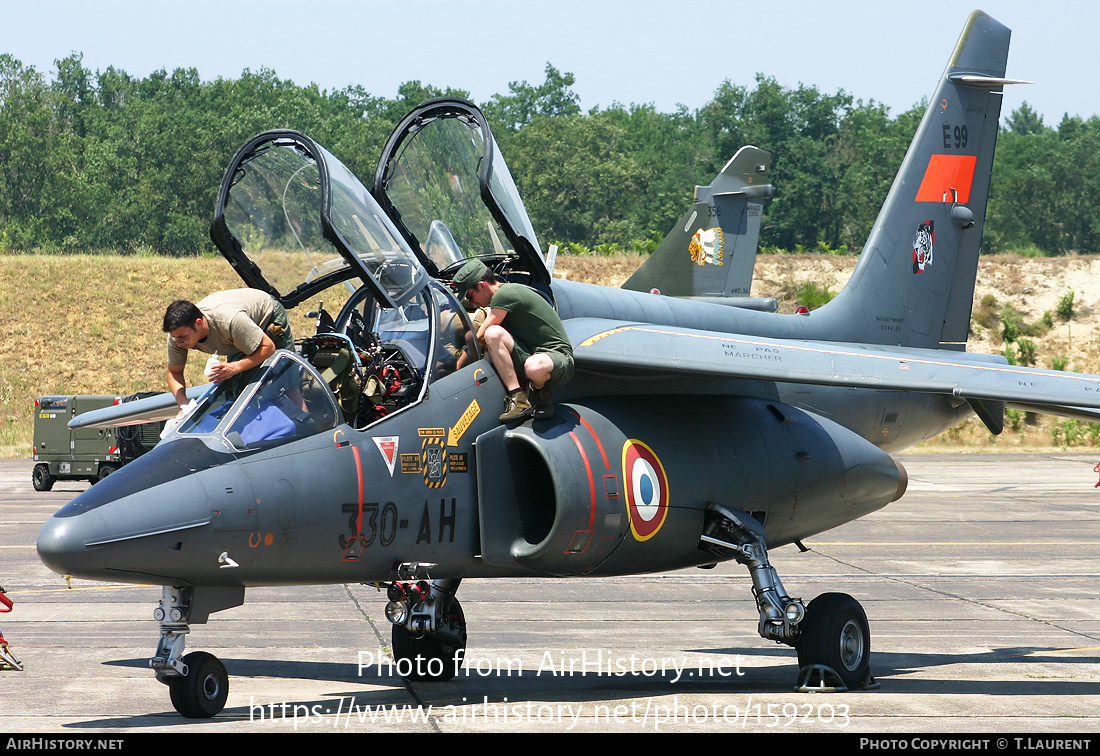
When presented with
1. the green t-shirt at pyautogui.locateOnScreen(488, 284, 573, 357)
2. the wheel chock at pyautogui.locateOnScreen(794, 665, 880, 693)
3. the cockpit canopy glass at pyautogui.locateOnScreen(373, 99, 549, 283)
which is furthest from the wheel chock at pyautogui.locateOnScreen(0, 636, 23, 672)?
the wheel chock at pyautogui.locateOnScreen(794, 665, 880, 693)

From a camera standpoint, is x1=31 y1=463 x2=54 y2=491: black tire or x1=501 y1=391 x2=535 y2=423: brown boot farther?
x1=31 y1=463 x2=54 y2=491: black tire

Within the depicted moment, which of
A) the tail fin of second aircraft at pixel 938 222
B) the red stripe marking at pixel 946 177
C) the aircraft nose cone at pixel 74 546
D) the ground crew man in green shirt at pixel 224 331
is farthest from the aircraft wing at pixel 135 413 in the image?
the red stripe marking at pixel 946 177

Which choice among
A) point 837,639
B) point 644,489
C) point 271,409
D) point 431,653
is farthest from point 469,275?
point 837,639

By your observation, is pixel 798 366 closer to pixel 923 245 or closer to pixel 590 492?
pixel 590 492

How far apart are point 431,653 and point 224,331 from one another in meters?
3.53

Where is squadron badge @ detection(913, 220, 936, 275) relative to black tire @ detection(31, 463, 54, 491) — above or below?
above

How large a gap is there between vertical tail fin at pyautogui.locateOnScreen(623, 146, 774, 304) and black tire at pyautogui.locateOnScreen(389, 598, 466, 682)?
18.5 metres

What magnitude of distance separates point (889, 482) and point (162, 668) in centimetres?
671

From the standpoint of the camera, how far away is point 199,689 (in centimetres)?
766

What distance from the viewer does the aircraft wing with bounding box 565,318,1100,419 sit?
9.38 metres

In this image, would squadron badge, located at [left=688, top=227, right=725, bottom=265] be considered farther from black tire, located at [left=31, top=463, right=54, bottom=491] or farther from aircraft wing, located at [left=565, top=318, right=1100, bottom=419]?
aircraft wing, located at [left=565, top=318, right=1100, bottom=419]

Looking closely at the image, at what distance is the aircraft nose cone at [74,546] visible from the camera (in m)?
6.84

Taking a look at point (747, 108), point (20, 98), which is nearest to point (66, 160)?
point (20, 98)

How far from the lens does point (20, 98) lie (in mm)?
86250
